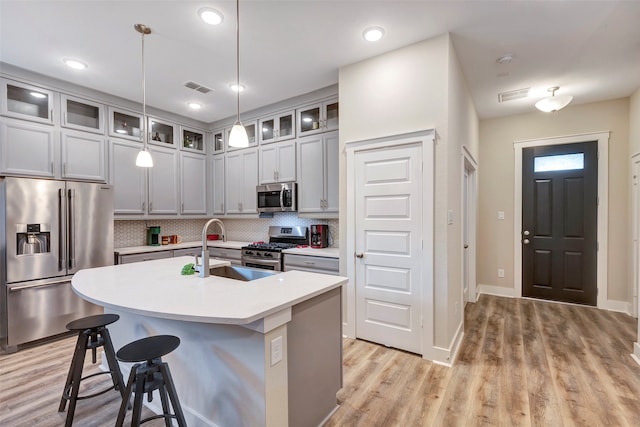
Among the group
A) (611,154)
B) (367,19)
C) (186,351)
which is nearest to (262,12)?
(367,19)

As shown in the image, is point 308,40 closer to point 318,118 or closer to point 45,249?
point 318,118

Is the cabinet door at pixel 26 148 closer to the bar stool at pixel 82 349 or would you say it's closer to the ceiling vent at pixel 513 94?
the bar stool at pixel 82 349

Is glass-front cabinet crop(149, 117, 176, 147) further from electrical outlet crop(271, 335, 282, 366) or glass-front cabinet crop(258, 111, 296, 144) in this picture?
electrical outlet crop(271, 335, 282, 366)

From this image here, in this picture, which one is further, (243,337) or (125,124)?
(125,124)

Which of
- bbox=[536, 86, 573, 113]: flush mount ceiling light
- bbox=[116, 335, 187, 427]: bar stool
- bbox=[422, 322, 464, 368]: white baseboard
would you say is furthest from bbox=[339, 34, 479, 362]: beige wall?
bbox=[116, 335, 187, 427]: bar stool

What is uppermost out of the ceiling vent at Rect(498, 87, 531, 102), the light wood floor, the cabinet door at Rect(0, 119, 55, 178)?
the ceiling vent at Rect(498, 87, 531, 102)

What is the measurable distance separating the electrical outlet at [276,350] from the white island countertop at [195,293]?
0.17m

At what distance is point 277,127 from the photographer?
414 centimetres

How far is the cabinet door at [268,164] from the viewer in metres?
4.16

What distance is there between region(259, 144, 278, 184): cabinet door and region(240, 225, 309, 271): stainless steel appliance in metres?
0.80

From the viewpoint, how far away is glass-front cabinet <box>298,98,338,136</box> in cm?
362

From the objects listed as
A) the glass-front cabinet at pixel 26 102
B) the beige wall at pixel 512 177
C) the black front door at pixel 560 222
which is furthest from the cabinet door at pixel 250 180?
the black front door at pixel 560 222

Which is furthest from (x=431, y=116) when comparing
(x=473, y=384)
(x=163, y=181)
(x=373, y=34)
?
(x=163, y=181)

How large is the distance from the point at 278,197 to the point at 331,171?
91 centimetres
